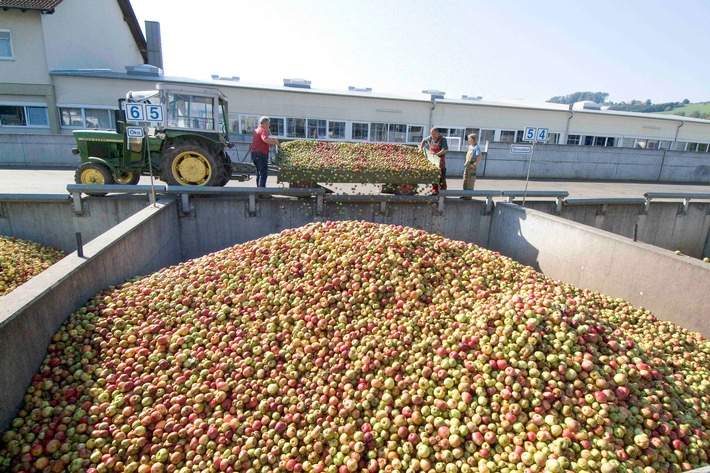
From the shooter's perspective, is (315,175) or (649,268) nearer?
(649,268)

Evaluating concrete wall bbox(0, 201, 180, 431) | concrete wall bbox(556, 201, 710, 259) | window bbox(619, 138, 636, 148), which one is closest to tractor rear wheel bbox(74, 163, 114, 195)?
concrete wall bbox(0, 201, 180, 431)

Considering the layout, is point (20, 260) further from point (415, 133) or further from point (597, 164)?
point (597, 164)

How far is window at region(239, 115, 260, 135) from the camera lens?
23031 millimetres

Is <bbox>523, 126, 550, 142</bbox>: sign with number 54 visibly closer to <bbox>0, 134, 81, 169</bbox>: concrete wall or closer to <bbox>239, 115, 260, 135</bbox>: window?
<bbox>239, 115, 260, 135</bbox>: window

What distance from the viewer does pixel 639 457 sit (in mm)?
2867

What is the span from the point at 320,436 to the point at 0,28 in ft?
92.3

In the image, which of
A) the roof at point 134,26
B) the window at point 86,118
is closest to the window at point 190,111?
the window at point 86,118

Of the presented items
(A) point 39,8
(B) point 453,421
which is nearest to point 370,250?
(B) point 453,421

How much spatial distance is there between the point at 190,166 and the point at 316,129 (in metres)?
15.3

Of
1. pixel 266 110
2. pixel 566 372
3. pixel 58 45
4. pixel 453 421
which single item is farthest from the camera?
pixel 266 110

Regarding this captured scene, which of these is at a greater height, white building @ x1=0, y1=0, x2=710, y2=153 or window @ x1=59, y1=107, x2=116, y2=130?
white building @ x1=0, y1=0, x2=710, y2=153

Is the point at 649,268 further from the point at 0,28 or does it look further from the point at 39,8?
the point at 0,28

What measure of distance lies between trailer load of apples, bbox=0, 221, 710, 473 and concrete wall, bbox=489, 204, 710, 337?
866 mm

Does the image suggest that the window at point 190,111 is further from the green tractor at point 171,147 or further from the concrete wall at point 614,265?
the concrete wall at point 614,265
